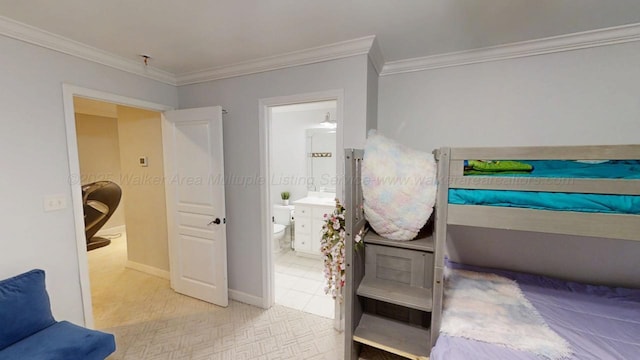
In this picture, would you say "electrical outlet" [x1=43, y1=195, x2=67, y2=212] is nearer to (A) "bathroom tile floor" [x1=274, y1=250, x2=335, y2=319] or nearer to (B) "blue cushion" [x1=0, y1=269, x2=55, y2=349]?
(B) "blue cushion" [x1=0, y1=269, x2=55, y2=349]

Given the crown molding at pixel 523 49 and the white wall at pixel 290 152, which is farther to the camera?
the white wall at pixel 290 152

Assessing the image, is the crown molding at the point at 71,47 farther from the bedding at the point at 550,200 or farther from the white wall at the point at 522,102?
the bedding at the point at 550,200

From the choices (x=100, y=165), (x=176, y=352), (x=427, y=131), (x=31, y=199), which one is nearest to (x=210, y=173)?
(x=31, y=199)

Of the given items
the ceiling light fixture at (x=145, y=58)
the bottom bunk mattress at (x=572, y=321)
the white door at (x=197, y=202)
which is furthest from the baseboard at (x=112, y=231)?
the bottom bunk mattress at (x=572, y=321)

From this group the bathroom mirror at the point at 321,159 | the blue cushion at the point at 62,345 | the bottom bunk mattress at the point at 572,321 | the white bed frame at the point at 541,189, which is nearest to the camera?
the white bed frame at the point at 541,189

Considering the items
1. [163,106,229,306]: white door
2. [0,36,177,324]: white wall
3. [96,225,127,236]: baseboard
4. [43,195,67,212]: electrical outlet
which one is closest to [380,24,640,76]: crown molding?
[163,106,229,306]: white door

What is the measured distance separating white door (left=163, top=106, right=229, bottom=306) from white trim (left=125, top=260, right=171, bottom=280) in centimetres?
48

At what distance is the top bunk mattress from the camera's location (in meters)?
1.00

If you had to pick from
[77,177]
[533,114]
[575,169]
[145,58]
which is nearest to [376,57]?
[533,114]

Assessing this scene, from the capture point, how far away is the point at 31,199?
5.75 feet

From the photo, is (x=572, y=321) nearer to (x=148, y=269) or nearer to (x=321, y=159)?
(x=321, y=159)

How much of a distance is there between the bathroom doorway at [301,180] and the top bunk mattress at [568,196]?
2332 mm

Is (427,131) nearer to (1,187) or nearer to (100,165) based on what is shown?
(1,187)

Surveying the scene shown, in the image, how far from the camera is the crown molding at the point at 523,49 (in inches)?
68.3
